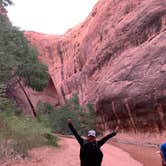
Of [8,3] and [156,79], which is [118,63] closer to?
[156,79]

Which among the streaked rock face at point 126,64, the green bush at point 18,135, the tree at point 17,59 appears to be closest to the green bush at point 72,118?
the streaked rock face at point 126,64

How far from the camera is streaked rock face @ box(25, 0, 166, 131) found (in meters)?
30.0

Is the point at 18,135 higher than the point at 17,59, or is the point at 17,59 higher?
the point at 17,59

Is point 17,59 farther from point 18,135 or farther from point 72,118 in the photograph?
point 72,118

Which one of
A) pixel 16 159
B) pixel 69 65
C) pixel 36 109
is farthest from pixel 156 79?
pixel 69 65

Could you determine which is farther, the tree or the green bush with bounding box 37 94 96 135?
the green bush with bounding box 37 94 96 135

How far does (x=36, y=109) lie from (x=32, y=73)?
36.5ft

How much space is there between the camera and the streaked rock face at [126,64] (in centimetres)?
2998

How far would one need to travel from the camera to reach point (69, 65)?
204 feet

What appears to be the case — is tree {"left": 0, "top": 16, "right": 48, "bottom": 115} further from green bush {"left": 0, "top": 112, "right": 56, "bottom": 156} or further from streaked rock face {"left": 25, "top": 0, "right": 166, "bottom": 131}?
streaked rock face {"left": 25, "top": 0, "right": 166, "bottom": 131}

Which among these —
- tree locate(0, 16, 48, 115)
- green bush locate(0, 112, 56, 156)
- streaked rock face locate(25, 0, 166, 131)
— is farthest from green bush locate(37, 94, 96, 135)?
green bush locate(0, 112, 56, 156)

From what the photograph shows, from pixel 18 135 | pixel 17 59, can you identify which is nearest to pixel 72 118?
pixel 17 59

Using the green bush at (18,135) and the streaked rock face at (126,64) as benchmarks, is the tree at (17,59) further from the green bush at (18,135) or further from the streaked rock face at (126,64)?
the streaked rock face at (126,64)

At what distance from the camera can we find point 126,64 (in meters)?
34.1
